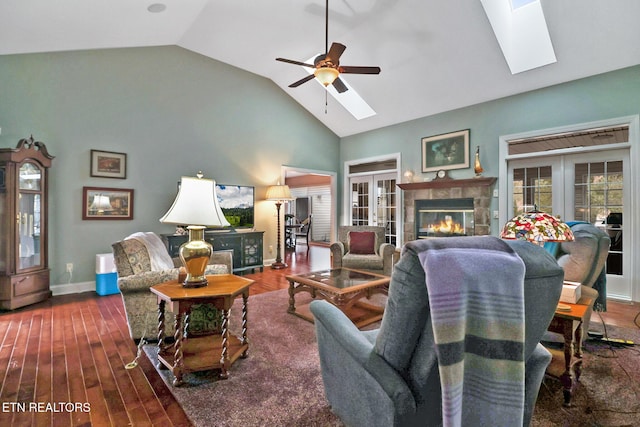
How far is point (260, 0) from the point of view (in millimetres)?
3830

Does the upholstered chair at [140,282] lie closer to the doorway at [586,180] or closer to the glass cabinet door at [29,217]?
the glass cabinet door at [29,217]

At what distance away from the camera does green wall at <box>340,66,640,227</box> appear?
3787mm

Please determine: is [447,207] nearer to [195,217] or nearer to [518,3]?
[518,3]

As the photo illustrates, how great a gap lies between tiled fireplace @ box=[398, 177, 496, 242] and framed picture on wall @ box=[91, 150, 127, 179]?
181 inches

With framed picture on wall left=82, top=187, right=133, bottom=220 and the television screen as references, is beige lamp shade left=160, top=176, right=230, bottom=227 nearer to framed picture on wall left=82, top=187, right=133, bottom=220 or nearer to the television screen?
framed picture on wall left=82, top=187, right=133, bottom=220

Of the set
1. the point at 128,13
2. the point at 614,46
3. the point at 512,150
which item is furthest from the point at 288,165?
the point at 614,46

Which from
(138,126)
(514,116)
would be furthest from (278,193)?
(514,116)

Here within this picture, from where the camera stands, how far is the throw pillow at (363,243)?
461cm

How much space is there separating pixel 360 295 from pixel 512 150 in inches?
141

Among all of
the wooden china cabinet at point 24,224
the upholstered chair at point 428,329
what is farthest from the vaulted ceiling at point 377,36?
the upholstered chair at point 428,329

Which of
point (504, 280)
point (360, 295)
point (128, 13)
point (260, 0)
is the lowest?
point (360, 295)

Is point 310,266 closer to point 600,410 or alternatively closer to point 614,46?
point 600,410

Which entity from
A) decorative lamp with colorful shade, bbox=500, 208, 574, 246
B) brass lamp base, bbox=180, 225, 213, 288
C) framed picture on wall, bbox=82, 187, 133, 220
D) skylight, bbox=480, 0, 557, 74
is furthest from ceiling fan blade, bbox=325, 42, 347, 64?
framed picture on wall, bbox=82, 187, 133, 220

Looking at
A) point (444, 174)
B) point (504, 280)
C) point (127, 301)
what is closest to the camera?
point (504, 280)
